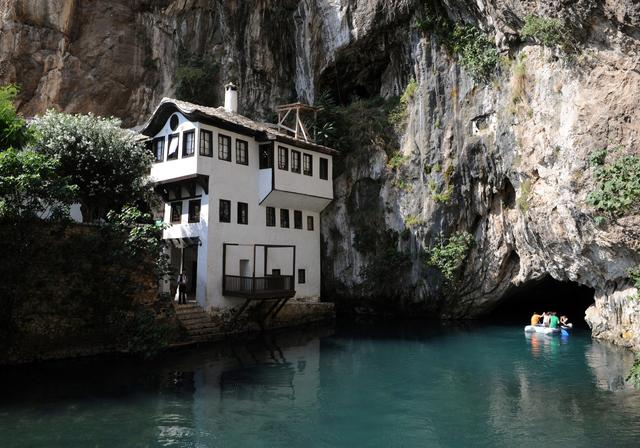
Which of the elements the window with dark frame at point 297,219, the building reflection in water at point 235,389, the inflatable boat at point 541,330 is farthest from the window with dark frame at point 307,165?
the inflatable boat at point 541,330

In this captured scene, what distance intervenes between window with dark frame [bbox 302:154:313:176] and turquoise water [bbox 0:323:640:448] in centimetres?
1048

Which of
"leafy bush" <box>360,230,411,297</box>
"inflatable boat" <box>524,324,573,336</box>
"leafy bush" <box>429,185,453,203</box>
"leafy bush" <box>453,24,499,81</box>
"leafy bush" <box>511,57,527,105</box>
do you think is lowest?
"inflatable boat" <box>524,324,573,336</box>

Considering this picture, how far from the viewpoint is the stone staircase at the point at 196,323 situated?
77.7 ft

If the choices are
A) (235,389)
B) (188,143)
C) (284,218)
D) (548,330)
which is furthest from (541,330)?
(188,143)

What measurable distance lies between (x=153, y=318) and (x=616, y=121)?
1873 cm

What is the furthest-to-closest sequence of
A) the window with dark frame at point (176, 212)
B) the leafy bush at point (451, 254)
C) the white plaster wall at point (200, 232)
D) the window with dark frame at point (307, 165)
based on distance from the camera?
the window with dark frame at point (307, 165)
the leafy bush at point (451, 254)
the window with dark frame at point (176, 212)
the white plaster wall at point (200, 232)

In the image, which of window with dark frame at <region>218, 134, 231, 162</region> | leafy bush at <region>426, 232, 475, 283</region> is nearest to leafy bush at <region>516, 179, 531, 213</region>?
leafy bush at <region>426, 232, 475, 283</region>

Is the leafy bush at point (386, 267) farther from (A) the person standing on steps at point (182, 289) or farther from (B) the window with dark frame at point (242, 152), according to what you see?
(A) the person standing on steps at point (182, 289)

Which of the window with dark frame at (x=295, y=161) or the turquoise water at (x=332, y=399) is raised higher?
the window with dark frame at (x=295, y=161)

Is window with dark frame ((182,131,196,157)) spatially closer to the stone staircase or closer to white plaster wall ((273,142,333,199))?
white plaster wall ((273,142,333,199))

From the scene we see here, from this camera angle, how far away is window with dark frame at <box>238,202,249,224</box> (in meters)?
27.4

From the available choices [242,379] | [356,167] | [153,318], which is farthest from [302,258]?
Result: [242,379]

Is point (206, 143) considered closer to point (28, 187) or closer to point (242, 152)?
point (242, 152)

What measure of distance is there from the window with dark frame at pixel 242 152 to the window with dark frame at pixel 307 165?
11.2ft
